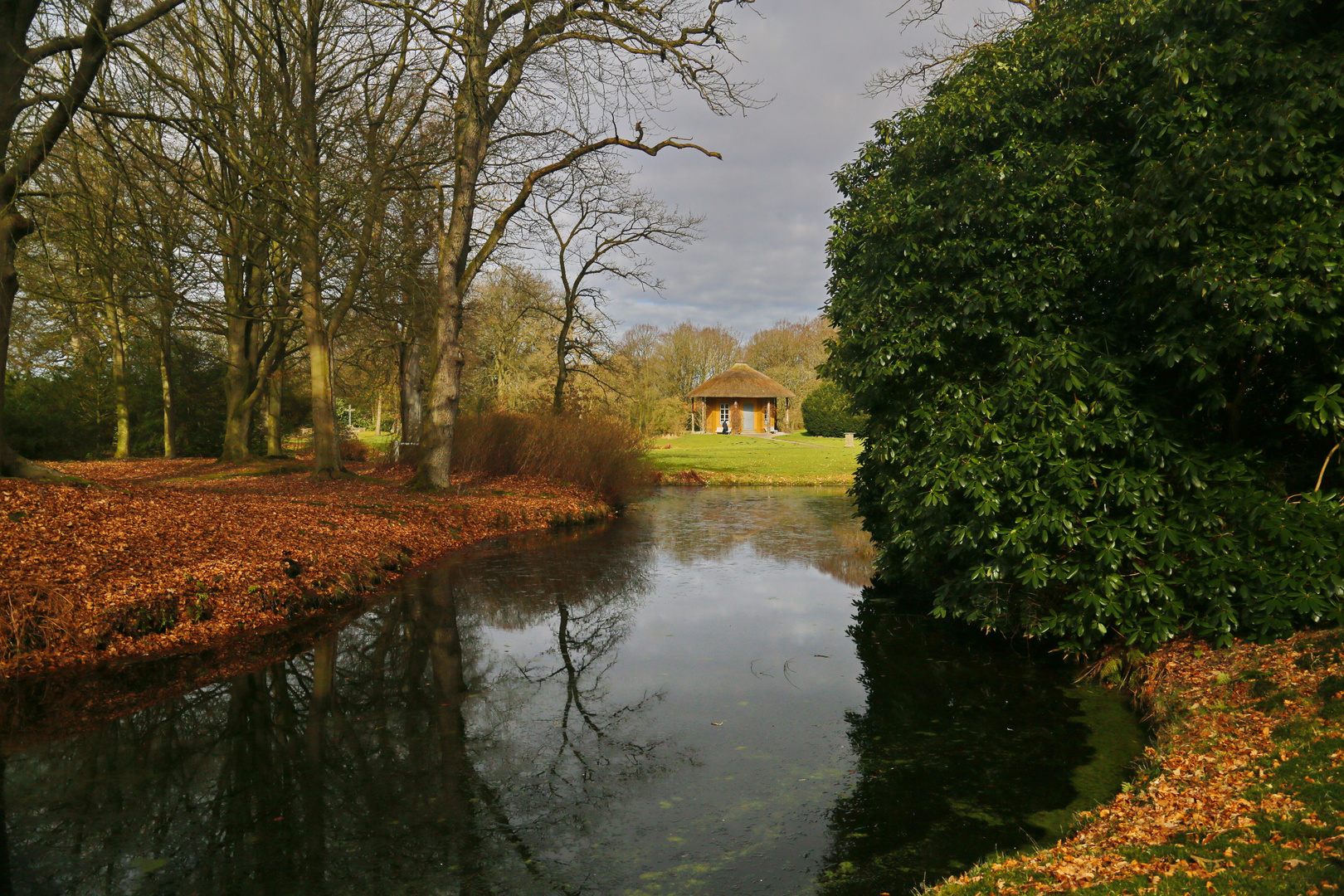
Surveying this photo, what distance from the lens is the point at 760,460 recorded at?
32.7 meters

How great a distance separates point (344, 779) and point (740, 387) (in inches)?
1910

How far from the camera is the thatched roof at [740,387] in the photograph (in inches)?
2057

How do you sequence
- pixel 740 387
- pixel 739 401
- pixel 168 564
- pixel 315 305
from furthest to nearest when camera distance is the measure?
pixel 739 401, pixel 740 387, pixel 315 305, pixel 168 564

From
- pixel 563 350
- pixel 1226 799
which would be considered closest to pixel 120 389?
pixel 563 350

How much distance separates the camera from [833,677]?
7.38 metres

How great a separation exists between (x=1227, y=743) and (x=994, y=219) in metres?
4.46

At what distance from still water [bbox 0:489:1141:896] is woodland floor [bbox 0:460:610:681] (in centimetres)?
111

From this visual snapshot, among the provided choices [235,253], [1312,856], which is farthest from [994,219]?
[235,253]

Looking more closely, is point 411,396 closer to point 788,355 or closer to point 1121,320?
point 1121,320

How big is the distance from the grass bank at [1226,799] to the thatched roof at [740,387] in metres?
46.3

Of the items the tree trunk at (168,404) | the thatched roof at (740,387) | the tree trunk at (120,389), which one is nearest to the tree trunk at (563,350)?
the tree trunk at (168,404)

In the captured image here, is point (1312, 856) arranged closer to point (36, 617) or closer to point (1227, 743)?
point (1227, 743)

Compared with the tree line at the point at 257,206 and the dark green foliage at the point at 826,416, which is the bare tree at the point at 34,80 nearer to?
the tree line at the point at 257,206

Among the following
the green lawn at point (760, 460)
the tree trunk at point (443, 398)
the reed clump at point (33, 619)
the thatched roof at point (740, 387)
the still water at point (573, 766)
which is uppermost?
the thatched roof at point (740, 387)
